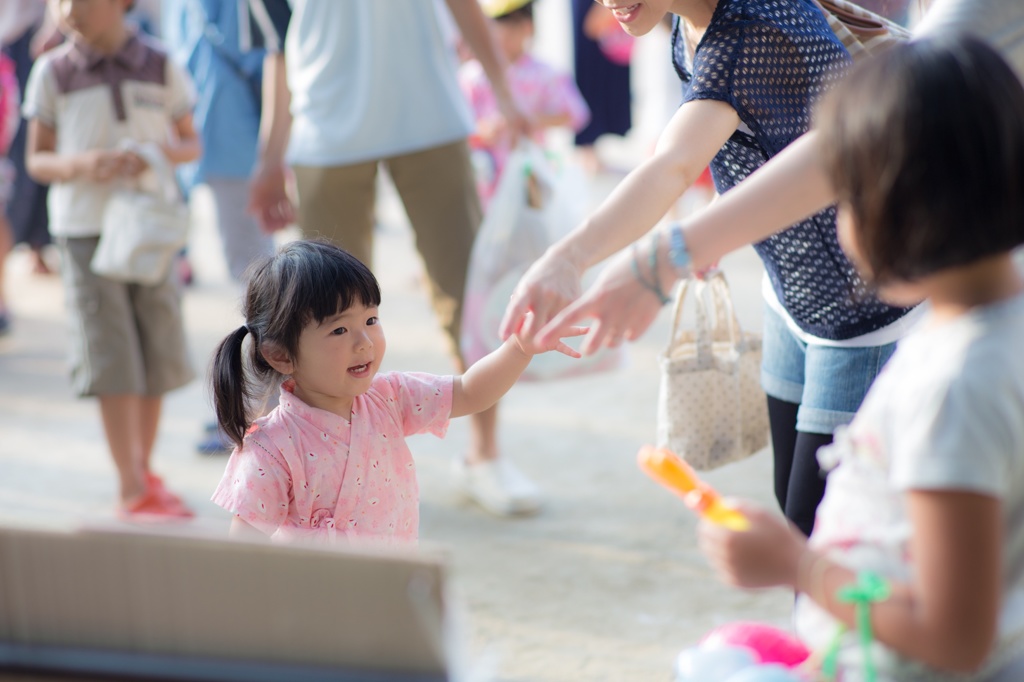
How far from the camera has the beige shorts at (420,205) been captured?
3182 mm

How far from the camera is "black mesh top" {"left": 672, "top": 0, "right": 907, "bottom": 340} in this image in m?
1.67

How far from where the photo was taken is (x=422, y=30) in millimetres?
3211

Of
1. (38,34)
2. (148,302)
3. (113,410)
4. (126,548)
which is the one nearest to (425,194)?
(148,302)

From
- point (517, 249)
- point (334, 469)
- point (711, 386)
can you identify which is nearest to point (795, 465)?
point (711, 386)

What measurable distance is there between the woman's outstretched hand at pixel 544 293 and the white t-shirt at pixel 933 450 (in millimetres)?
376

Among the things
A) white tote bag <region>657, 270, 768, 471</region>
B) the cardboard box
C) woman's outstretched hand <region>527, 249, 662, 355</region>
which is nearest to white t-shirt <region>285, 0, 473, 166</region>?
white tote bag <region>657, 270, 768, 471</region>

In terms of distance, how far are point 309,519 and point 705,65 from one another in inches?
36.7

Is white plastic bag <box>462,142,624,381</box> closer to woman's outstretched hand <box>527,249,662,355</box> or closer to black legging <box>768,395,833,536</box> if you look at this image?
black legging <box>768,395,833,536</box>

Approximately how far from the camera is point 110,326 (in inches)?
130

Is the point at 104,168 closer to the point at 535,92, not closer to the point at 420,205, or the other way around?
the point at 420,205

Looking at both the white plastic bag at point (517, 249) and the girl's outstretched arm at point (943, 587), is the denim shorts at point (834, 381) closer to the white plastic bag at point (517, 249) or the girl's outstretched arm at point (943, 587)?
the girl's outstretched arm at point (943, 587)

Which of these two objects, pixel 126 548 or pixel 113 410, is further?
pixel 113 410

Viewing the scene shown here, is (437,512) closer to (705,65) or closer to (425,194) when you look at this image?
(425,194)

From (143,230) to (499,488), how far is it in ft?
4.12
